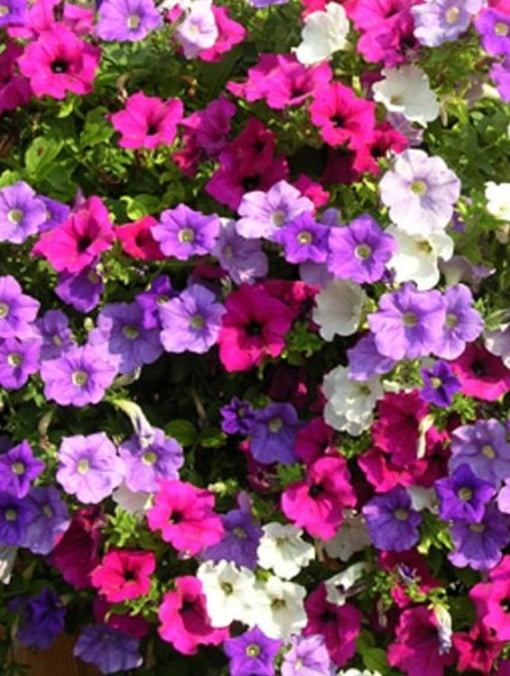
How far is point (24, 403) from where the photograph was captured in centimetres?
222

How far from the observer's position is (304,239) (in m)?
2.05

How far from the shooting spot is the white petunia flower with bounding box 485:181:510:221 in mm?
2074

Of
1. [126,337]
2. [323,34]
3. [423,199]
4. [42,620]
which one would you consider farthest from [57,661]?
[323,34]

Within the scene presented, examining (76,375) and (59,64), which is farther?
(59,64)

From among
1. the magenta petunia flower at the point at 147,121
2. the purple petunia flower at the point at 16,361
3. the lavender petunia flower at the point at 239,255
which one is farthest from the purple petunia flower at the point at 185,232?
the purple petunia flower at the point at 16,361

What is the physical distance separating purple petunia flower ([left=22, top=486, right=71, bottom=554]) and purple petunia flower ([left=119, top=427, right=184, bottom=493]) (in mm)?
110

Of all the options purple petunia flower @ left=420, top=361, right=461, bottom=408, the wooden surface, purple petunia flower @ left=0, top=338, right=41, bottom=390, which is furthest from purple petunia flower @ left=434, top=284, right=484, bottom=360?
the wooden surface

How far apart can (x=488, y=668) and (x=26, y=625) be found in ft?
2.34

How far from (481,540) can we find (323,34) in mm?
805

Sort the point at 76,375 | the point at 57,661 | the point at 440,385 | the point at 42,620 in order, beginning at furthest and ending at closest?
1. the point at 57,661
2. the point at 42,620
3. the point at 76,375
4. the point at 440,385

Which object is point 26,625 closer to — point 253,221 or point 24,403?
point 24,403

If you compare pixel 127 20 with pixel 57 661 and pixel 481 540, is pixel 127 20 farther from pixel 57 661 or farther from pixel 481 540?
pixel 57 661

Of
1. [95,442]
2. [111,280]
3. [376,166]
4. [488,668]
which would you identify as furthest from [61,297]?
[488,668]

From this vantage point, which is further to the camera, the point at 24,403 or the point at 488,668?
the point at 24,403
